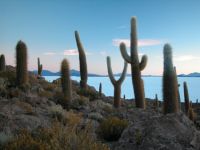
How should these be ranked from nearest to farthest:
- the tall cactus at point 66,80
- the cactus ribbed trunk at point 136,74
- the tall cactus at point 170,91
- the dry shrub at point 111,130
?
the dry shrub at point 111,130
the tall cactus at point 170,91
the tall cactus at point 66,80
the cactus ribbed trunk at point 136,74

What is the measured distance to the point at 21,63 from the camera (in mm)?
18500

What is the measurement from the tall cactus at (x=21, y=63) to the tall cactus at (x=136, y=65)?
5.95 meters

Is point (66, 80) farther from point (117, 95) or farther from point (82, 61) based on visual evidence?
point (82, 61)

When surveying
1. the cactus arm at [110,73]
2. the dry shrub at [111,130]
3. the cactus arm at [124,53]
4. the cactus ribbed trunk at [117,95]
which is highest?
the cactus arm at [124,53]

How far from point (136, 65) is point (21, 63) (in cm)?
654

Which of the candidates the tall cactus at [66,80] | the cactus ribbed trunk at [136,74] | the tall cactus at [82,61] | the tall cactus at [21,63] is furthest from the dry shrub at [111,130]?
the tall cactus at [82,61]

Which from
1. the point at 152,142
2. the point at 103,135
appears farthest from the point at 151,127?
the point at 103,135

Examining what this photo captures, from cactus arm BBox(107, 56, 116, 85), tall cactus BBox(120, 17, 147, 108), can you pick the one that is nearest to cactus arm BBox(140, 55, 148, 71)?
tall cactus BBox(120, 17, 147, 108)

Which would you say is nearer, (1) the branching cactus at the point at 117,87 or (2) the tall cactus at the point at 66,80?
(2) the tall cactus at the point at 66,80

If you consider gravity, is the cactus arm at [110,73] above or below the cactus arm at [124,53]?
below

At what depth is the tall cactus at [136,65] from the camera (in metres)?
19.9

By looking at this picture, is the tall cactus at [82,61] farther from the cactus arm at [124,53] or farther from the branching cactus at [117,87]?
the cactus arm at [124,53]

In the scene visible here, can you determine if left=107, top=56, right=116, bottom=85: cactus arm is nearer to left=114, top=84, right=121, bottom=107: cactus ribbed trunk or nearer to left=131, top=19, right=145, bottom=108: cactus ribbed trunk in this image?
left=114, top=84, right=121, bottom=107: cactus ribbed trunk

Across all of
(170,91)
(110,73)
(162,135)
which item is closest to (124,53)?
(110,73)
